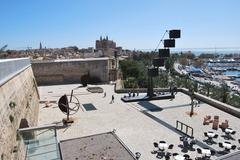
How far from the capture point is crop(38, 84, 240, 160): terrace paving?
13578mm

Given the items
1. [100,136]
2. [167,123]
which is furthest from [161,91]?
[100,136]

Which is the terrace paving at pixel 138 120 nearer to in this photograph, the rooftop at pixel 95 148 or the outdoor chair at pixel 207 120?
the outdoor chair at pixel 207 120

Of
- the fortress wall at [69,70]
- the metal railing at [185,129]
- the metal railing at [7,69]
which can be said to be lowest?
the metal railing at [185,129]

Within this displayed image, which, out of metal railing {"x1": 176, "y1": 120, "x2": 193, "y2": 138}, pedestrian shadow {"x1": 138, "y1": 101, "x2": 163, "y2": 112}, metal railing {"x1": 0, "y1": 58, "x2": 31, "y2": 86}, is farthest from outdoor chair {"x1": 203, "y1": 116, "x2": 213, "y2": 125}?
metal railing {"x1": 0, "y1": 58, "x2": 31, "y2": 86}

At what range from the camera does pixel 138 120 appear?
55.9 ft

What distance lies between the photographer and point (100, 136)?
1386cm

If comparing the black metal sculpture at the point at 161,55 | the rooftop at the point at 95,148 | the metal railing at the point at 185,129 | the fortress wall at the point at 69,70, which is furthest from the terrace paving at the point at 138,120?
the fortress wall at the point at 69,70

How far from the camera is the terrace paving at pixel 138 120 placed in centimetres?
1358

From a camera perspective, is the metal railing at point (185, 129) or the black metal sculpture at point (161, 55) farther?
the black metal sculpture at point (161, 55)

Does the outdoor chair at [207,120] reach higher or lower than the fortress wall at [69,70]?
lower

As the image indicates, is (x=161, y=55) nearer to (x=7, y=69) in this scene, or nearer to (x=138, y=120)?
(x=138, y=120)

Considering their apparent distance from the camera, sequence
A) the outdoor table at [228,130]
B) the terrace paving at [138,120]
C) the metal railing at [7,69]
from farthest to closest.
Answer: the outdoor table at [228,130], the terrace paving at [138,120], the metal railing at [7,69]

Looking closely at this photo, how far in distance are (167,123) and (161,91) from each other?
34.2ft

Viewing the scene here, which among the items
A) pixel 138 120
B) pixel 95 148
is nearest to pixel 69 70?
pixel 138 120
